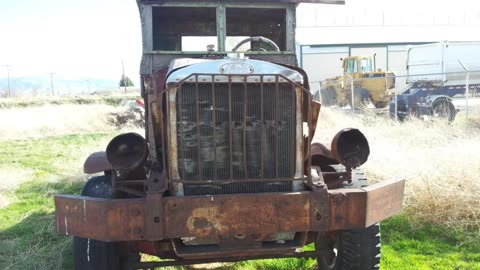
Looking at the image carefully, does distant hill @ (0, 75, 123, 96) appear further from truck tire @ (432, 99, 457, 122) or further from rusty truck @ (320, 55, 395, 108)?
truck tire @ (432, 99, 457, 122)

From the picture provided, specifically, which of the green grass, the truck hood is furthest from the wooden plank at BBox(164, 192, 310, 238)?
the green grass

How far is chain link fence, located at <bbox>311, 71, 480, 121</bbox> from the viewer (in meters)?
14.5

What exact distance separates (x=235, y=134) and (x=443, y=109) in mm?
13365

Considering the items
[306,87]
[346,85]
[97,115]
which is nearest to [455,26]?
[346,85]

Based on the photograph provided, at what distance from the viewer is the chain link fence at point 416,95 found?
47.7 feet

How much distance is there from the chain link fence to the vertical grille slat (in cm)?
1085

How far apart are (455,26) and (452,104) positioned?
29.7 metres

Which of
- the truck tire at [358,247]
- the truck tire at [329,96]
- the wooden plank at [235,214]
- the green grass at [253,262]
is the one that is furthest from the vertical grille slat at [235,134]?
the truck tire at [329,96]

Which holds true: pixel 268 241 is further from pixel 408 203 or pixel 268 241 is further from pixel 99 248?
pixel 408 203

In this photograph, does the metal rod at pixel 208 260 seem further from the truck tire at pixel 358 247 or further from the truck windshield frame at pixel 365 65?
the truck windshield frame at pixel 365 65

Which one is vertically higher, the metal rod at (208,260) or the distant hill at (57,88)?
the distant hill at (57,88)

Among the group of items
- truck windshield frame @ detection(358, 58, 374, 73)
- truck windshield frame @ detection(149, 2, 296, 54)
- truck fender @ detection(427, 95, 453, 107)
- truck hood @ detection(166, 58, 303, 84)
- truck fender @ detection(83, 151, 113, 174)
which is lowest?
truck fender @ detection(83, 151, 113, 174)

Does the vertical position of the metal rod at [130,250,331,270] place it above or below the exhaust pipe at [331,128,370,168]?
below

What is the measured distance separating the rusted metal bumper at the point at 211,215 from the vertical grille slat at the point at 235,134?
0.18 meters
